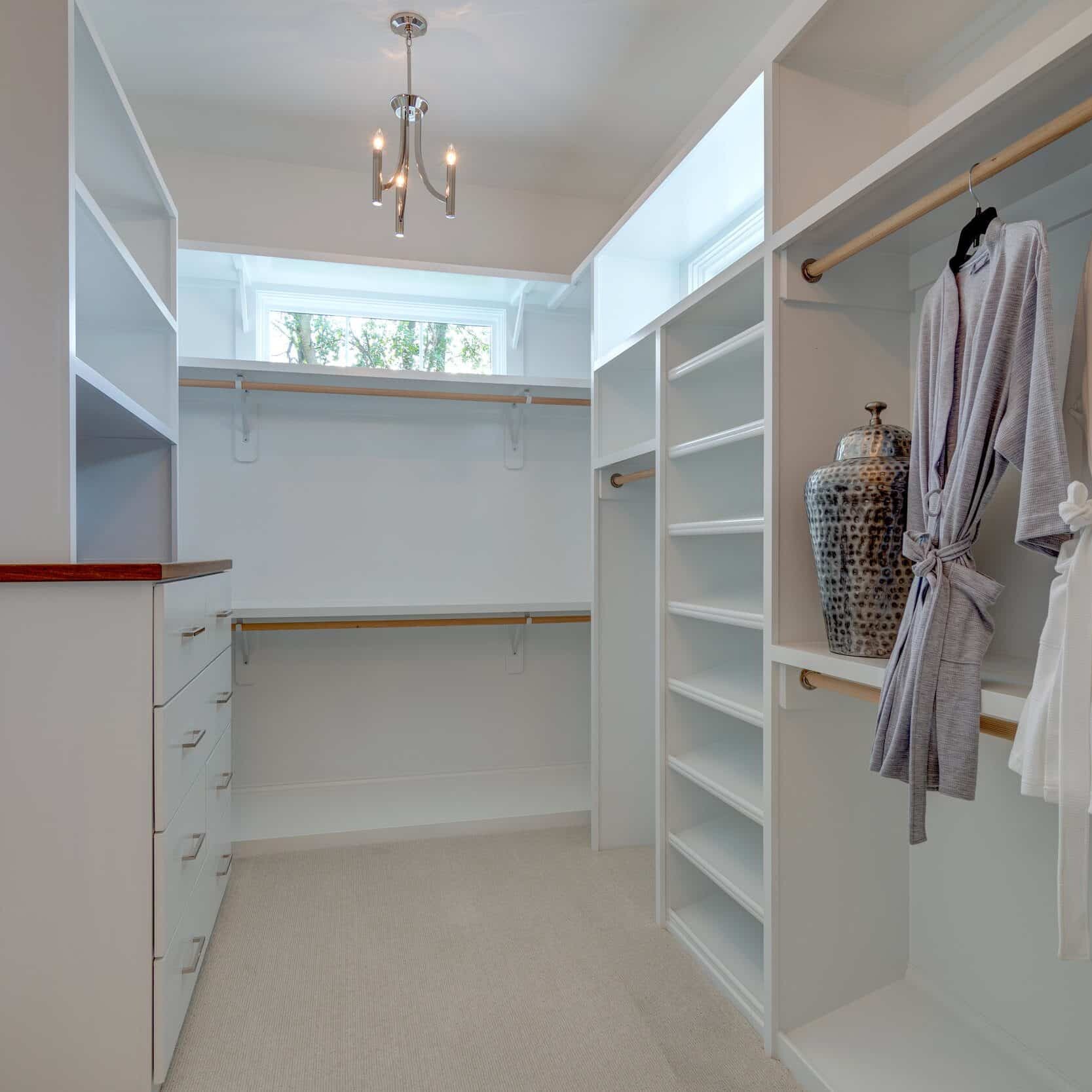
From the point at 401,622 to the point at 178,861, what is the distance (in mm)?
1346

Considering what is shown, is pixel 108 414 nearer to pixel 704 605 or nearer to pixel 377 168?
pixel 377 168

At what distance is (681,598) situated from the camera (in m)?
2.09

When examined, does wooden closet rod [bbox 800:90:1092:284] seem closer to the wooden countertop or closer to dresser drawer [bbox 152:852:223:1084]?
the wooden countertop

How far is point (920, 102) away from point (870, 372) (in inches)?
22.1

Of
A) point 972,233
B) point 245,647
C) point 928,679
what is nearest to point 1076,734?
point 928,679

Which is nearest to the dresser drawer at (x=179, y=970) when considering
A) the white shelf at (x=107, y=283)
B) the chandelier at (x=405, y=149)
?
the white shelf at (x=107, y=283)

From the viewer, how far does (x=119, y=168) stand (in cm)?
216

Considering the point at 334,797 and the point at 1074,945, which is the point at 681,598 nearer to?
the point at 1074,945

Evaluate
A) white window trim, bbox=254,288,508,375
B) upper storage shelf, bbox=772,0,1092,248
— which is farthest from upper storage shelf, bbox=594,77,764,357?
white window trim, bbox=254,288,508,375

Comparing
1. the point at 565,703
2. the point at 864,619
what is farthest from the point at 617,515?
the point at 864,619

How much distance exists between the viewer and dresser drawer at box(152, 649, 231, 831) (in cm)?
140

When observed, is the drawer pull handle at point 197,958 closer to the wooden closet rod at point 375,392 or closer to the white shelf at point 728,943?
the white shelf at point 728,943

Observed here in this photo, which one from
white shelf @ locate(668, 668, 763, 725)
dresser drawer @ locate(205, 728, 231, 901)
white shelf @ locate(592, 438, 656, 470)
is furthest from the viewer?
white shelf @ locate(592, 438, 656, 470)

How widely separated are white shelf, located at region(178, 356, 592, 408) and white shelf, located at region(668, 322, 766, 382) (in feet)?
3.00
